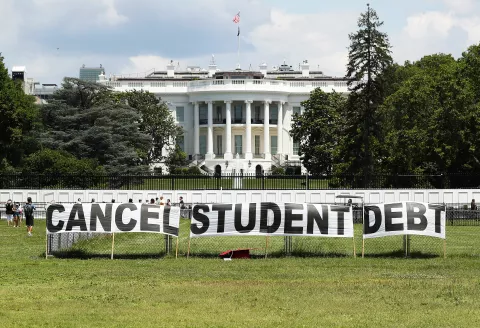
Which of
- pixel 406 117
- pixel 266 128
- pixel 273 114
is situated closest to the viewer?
pixel 406 117

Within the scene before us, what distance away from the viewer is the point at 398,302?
70.2ft

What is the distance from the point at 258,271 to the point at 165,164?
77253 mm

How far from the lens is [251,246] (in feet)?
115

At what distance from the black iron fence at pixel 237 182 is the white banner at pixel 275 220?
2860cm

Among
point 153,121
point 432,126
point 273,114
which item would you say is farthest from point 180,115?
point 432,126

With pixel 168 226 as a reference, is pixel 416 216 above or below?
above

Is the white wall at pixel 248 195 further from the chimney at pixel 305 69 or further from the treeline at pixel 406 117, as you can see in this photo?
the chimney at pixel 305 69

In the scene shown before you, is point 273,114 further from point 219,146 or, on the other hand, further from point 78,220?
point 78,220

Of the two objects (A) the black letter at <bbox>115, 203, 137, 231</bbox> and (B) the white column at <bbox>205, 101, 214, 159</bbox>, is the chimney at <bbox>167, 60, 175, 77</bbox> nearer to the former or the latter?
(B) the white column at <bbox>205, 101, 214, 159</bbox>

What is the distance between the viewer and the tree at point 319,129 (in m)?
91.6

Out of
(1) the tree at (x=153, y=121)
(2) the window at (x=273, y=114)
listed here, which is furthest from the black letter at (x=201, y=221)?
(2) the window at (x=273, y=114)

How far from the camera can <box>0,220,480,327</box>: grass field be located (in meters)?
19.3

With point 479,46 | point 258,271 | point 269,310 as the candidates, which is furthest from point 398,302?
point 479,46

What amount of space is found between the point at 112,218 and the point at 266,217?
477cm
